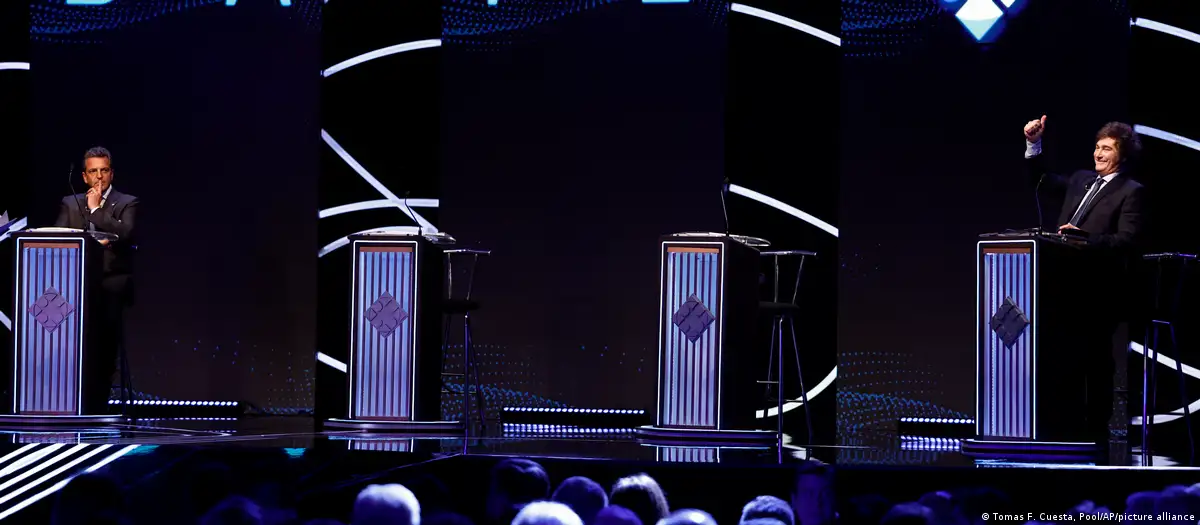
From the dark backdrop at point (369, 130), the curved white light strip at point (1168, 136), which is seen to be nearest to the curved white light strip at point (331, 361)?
the dark backdrop at point (369, 130)

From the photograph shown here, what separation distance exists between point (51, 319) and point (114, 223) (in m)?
0.71

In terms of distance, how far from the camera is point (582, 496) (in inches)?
192

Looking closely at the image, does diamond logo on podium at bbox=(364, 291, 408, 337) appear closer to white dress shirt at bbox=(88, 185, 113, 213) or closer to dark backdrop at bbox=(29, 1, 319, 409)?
dark backdrop at bbox=(29, 1, 319, 409)

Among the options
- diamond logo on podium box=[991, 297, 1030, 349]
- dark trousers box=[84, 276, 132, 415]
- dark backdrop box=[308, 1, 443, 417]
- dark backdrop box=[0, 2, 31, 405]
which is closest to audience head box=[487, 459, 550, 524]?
diamond logo on podium box=[991, 297, 1030, 349]

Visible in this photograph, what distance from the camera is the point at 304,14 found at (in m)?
7.75

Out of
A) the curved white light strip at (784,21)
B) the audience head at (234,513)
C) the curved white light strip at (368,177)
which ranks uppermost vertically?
the curved white light strip at (784,21)

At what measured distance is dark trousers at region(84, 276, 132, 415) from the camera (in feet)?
20.9

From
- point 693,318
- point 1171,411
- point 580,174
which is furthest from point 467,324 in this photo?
point 1171,411

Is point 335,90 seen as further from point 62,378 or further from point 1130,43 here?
point 1130,43

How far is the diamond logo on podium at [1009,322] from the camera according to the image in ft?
18.3

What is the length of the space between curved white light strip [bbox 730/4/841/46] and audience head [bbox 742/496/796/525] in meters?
3.33

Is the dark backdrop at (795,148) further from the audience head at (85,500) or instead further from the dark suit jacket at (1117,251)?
the audience head at (85,500)

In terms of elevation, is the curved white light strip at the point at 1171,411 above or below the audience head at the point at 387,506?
above

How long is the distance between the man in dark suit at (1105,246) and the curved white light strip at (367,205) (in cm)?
335
